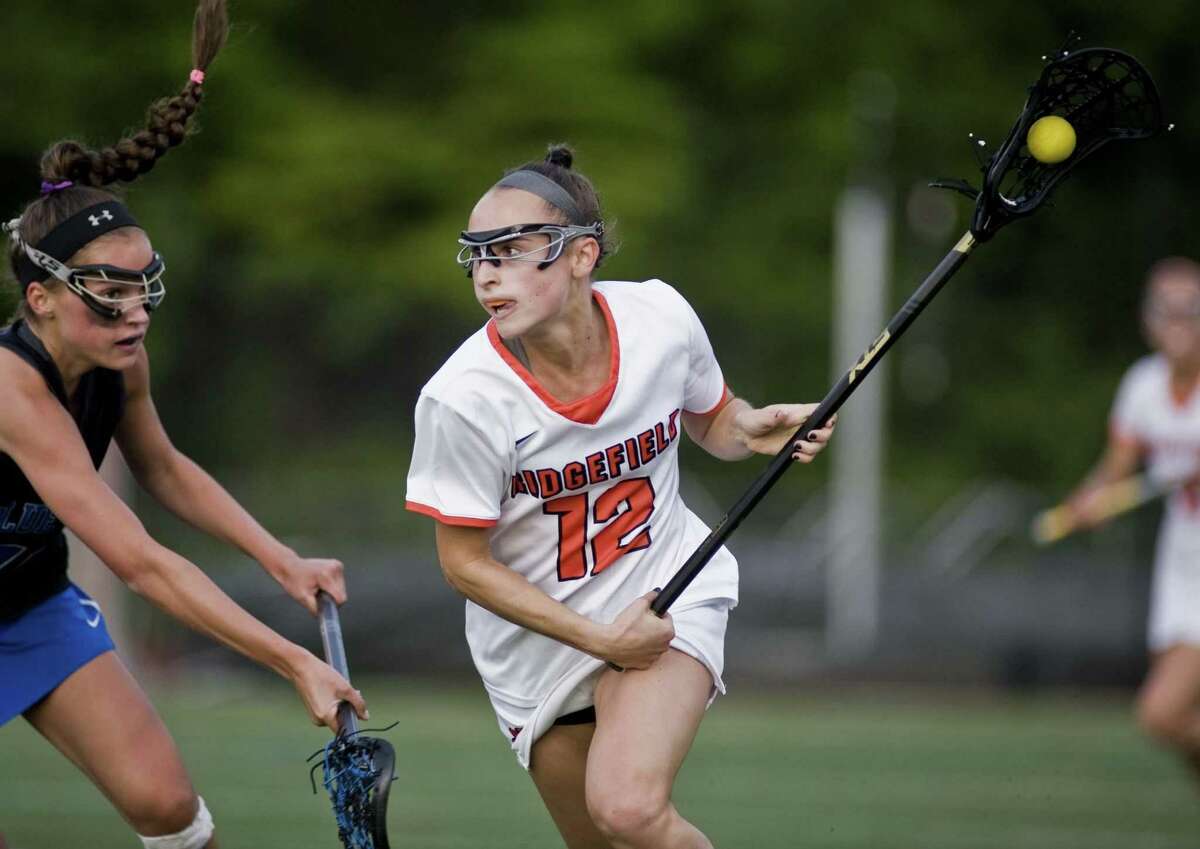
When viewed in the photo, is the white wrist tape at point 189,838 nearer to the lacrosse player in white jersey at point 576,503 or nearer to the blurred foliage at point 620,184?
the lacrosse player in white jersey at point 576,503

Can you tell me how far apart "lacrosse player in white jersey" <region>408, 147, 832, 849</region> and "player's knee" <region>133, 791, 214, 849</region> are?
0.75 m

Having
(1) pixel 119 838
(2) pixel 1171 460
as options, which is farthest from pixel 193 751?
(2) pixel 1171 460

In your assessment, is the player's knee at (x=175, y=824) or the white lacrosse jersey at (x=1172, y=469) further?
the white lacrosse jersey at (x=1172, y=469)

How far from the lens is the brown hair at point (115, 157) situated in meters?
4.29

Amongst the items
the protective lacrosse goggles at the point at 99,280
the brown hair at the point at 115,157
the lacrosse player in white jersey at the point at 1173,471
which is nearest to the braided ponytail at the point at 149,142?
the brown hair at the point at 115,157

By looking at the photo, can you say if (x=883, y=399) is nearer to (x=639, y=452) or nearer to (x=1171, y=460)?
(x=1171, y=460)

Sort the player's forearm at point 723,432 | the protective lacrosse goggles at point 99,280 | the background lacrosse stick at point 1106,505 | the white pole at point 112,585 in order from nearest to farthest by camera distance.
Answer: the protective lacrosse goggles at point 99,280, the player's forearm at point 723,432, the background lacrosse stick at point 1106,505, the white pole at point 112,585

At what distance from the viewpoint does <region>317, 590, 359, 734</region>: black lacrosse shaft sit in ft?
13.0

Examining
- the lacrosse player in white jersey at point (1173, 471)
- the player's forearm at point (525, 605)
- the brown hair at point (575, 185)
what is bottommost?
the lacrosse player in white jersey at point (1173, 471)

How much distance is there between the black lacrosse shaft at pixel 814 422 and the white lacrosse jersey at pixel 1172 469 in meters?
3.50

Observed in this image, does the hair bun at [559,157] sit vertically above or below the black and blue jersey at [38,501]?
above

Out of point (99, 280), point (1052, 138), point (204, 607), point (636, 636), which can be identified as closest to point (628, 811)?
point (636, 636)

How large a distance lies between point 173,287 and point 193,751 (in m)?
8.40

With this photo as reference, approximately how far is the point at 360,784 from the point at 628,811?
58cm
